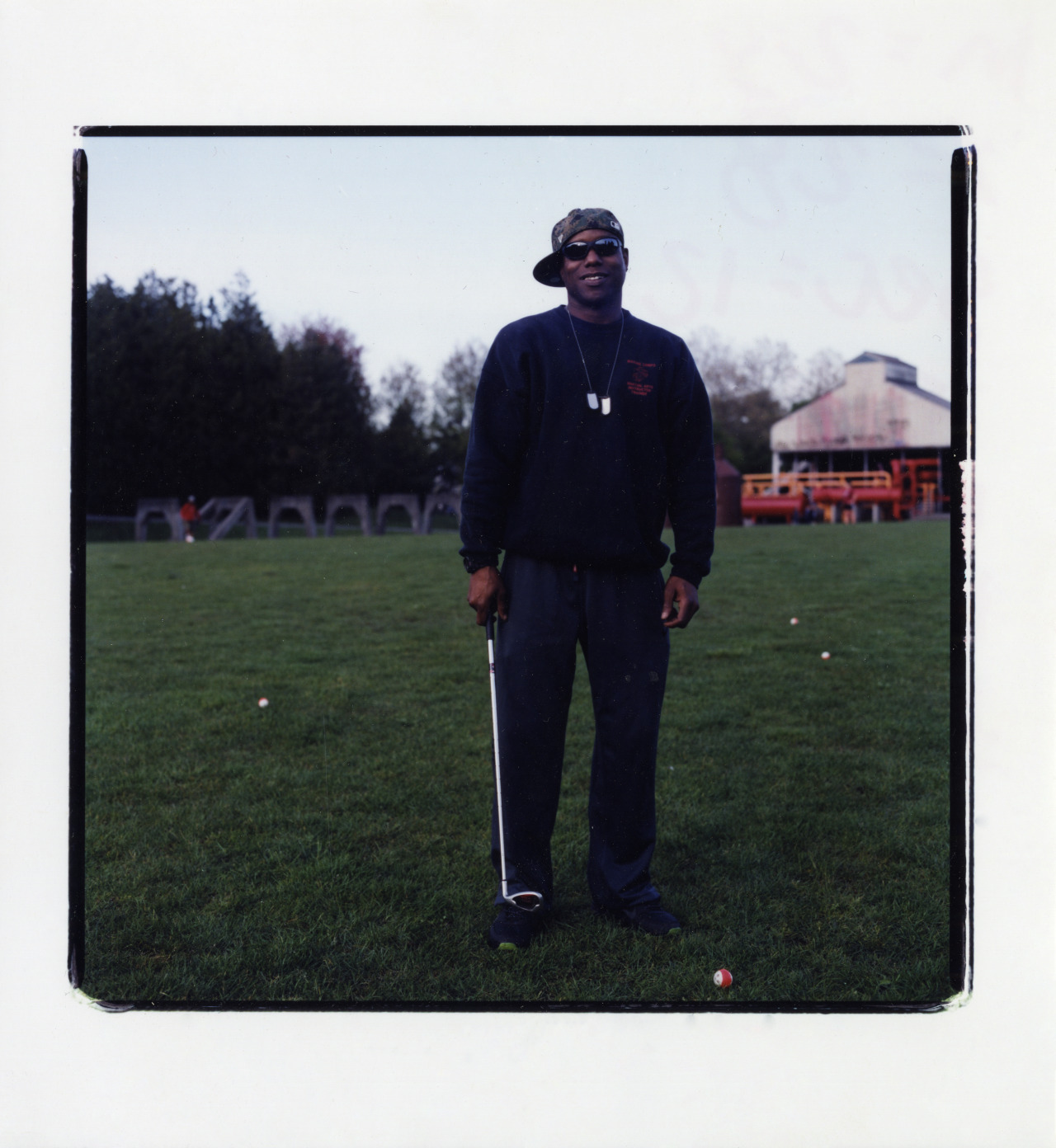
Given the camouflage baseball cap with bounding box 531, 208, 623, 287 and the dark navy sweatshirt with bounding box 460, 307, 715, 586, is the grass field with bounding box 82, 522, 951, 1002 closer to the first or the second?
the dark navy sweatshirt with bounding box 460, 307, 715, 586

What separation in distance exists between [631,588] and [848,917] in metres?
1.34

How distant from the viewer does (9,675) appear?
9.34 ft

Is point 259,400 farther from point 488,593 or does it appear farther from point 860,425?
point 860,425

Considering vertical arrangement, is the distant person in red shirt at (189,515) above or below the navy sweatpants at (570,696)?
above

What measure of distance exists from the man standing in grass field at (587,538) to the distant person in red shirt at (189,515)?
16.5 m

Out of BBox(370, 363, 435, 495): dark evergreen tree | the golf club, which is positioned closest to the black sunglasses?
the golf club

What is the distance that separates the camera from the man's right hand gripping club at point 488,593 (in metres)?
3.33

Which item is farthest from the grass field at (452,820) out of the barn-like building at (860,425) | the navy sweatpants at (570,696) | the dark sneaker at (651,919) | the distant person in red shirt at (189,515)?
the distant person in red shirt at (189,515)

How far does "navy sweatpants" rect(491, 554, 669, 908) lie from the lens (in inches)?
131

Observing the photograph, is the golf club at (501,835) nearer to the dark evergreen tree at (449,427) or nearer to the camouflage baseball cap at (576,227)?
the camouflage baseball cap at (576,227)

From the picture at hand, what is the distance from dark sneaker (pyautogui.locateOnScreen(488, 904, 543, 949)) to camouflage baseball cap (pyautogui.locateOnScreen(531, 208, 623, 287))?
6.64 ft
